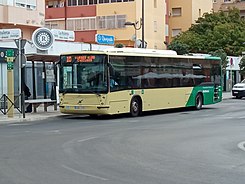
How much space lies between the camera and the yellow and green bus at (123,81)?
23891 millimetres

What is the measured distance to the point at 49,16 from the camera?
63.6m

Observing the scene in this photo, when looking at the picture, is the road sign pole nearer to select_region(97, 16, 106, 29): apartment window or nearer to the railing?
the railing

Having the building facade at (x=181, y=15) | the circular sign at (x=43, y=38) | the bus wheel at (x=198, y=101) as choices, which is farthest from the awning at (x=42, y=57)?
the building facade at (x=181, y=15)

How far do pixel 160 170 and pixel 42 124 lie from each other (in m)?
11.9

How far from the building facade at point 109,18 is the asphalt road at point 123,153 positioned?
37892 mm

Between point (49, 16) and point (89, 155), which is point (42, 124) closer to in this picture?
point (89, 155)

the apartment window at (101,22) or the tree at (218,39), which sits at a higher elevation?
the apartment window at (101,22)

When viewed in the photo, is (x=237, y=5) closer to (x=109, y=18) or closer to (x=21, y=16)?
(x=109, y=18)

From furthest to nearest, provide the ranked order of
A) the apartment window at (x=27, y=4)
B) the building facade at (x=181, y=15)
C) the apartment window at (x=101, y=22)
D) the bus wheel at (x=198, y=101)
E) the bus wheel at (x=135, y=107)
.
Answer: the building facade at (x=181, y=15), the apartment window at (x=101, y=22), the apartment window at (x=27, y=4), the bus wheel at (x=198, y=101), the bus wheel at (x=135, y=107)

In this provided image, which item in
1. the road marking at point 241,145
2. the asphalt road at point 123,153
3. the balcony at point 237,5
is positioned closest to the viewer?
the asphalt road at point 123,153

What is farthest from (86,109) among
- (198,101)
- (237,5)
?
(237,5)

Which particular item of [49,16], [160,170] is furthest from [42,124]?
[49,16]

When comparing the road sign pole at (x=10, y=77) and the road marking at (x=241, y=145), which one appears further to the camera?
the road sign pole at (x=10, y=77)

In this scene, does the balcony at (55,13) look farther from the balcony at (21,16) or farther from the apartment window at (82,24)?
the balcony at (21,16)
